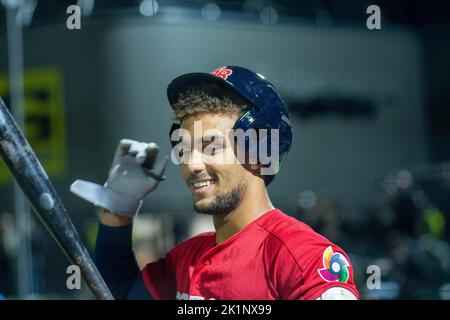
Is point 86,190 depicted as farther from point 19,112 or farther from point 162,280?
point 19,112

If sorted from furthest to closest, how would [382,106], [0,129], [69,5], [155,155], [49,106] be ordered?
[382,106], [49,106], [69,5], [155,155], [0,129]

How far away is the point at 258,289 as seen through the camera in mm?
1871

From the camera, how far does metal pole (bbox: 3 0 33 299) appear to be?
401cm

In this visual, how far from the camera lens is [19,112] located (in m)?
5.58

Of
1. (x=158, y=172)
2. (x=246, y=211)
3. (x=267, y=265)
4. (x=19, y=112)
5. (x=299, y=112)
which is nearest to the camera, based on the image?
(x=267, y=265)

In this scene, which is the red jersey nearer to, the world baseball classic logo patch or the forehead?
the world baseball classic logo patch

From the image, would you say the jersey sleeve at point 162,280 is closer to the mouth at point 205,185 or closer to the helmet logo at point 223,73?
the mouth at point 205,185

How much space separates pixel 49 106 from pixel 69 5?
3797 mm

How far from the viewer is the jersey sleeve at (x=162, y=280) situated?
2229mm

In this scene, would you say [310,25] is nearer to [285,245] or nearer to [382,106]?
[382,106]

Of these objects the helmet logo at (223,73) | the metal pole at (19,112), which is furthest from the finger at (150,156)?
the metal pole at (19,112)

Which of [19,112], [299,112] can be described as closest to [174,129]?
[19,112]

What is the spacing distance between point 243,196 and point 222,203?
2.4 inches
